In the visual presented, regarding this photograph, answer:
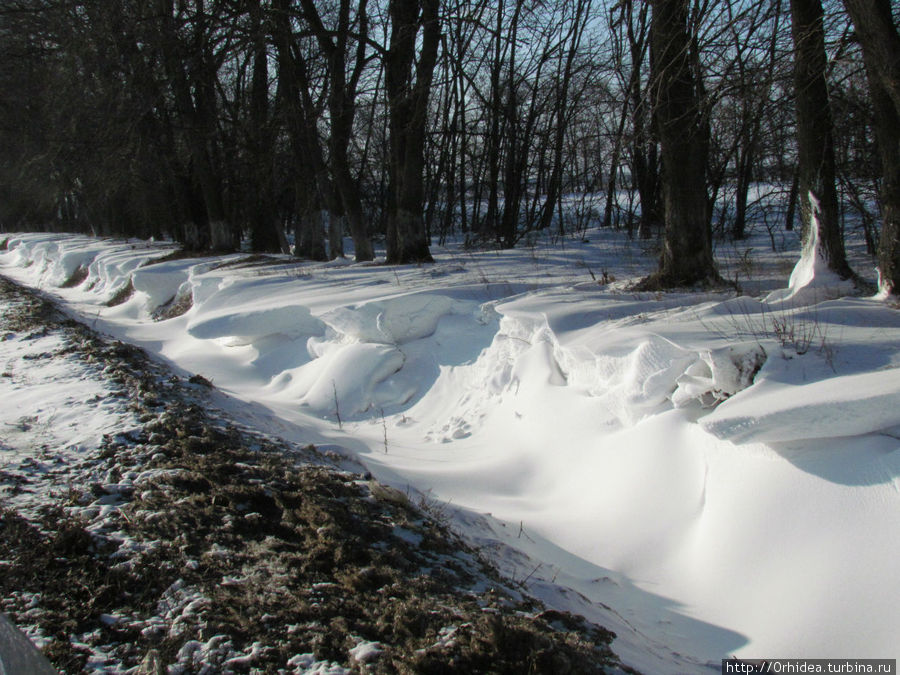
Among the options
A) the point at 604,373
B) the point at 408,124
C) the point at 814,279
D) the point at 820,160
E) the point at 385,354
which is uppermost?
the point at 408,124

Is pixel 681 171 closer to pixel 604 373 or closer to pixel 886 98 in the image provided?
pixel 886 98

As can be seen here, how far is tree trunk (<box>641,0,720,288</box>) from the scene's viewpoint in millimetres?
6094

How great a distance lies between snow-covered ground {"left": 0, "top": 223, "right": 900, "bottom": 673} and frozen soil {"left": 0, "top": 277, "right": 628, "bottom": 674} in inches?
18.4

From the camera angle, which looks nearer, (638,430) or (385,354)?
(638,430)

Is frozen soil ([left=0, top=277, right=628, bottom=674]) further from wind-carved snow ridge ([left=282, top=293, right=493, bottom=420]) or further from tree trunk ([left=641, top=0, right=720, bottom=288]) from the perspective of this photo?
tree trunk ([left=641, top=0, right=720, bottom=288])

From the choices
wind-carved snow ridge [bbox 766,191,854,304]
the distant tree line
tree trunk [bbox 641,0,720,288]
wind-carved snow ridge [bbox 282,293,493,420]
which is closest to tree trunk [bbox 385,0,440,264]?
the distant tree line

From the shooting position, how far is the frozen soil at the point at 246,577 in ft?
6.71

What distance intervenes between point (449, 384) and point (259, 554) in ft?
12.3

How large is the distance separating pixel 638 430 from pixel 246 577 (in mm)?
2553

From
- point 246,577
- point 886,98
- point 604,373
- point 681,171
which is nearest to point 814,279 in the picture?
point 886,98

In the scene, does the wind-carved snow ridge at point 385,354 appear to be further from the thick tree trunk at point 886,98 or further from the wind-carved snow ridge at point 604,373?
the thick tree trunk at point 886,98

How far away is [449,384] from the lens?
247 inches

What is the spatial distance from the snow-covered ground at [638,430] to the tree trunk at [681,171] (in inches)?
24.2

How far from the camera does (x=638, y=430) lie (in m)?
3.97
